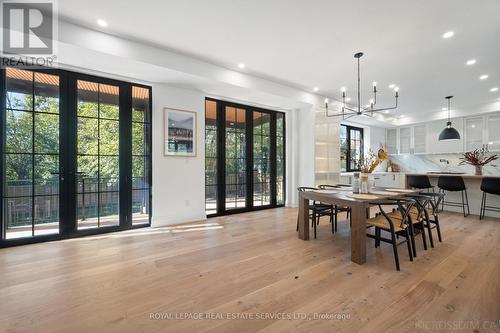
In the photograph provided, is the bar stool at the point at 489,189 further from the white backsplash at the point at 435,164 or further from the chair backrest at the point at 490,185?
the white backsplash at the point at 435,164

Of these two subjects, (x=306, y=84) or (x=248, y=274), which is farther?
(x=306, y=84)

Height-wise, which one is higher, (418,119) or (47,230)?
(418,119)

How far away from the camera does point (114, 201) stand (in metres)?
3.77

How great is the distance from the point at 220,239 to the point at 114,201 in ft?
6.40

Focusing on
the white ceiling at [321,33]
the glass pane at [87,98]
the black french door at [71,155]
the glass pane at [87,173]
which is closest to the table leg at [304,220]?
the white ceiling at [321,33]

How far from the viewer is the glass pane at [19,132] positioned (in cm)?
306

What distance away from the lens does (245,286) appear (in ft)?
6.76

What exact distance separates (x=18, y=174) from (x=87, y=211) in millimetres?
984

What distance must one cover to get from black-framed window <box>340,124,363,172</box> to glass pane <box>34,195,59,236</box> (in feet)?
23.3

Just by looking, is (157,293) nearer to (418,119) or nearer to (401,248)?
(401,248)

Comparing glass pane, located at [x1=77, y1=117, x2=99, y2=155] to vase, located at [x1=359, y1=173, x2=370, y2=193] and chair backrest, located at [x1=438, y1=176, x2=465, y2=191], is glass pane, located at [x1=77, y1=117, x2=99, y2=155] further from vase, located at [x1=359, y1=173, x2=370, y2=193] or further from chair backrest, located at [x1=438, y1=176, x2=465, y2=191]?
chair backrest, located at [x1=438, y1=176, x2=465, y2=191]

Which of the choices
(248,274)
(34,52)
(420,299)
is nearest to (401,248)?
(420,299)

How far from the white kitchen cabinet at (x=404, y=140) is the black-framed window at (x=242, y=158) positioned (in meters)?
4.71

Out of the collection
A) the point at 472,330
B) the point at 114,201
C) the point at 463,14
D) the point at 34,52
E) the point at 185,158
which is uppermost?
the point at 463,14
